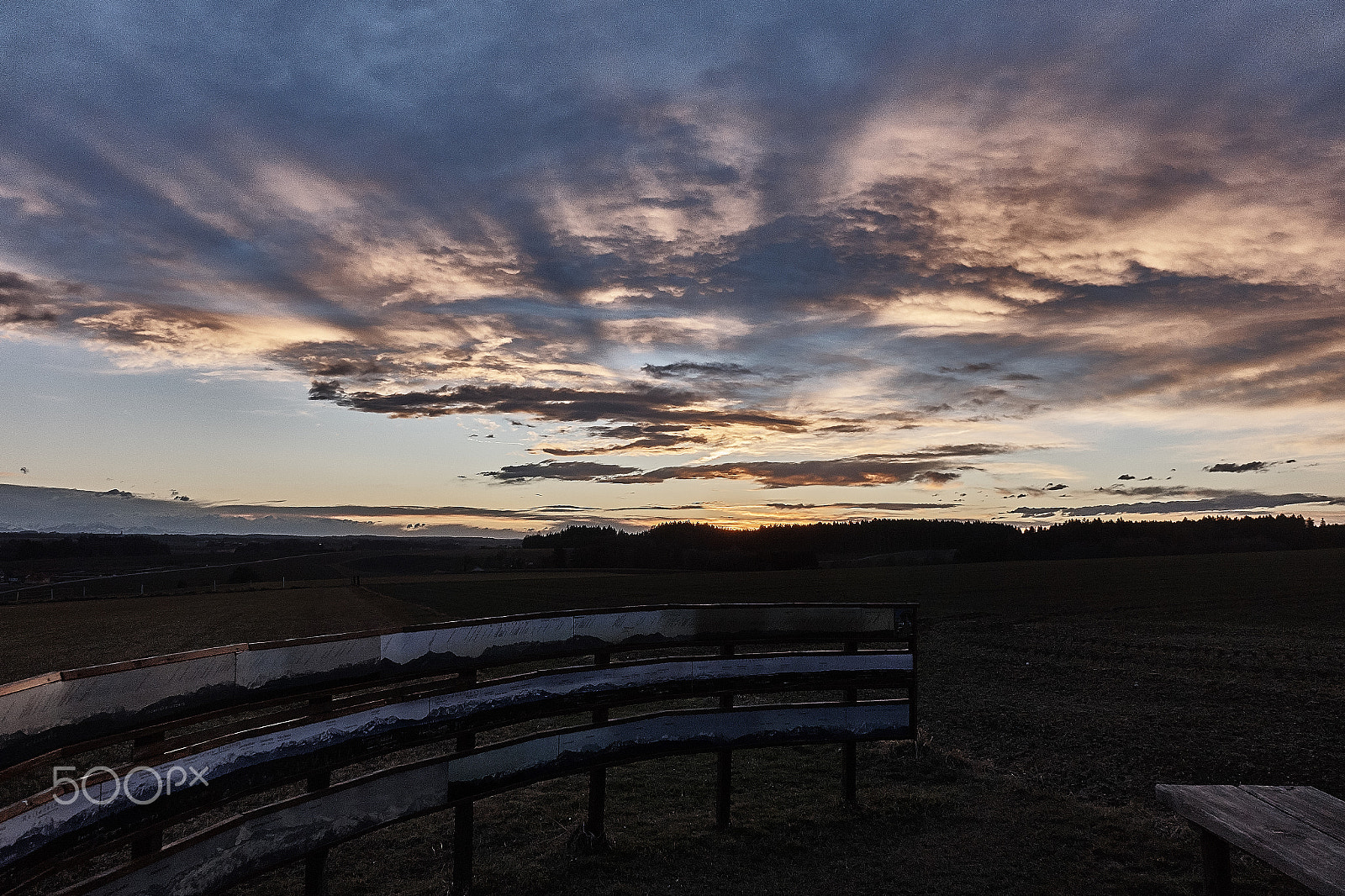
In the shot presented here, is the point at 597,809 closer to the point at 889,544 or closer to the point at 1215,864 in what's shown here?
the point at 1215,864

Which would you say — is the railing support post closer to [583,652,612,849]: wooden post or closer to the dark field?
[583,652,612,849]: wooden post

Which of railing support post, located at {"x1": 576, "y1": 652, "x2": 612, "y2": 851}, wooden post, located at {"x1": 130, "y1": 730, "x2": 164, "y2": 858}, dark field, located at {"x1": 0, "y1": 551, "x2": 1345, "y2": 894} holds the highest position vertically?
wooden post, located at {"x1": 130, "y1": 730, "x2": 164, "y2": 858}

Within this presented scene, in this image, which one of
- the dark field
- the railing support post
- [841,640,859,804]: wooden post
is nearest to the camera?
the dark field

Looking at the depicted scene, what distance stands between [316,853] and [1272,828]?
16.8ft

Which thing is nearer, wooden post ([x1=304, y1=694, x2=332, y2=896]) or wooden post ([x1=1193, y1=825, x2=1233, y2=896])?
wooden post ([x1=304, y1=694, x2=332, y2=896])

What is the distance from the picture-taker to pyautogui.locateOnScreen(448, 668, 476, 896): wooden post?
15.9 ft

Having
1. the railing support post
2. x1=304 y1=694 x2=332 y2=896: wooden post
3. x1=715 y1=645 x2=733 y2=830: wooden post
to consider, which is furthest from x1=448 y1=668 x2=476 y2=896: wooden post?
x1=715 y1=645 x2=733 y2=830: wooden post

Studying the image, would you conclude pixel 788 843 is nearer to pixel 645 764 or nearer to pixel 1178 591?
pixel 645 764

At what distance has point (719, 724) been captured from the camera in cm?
614

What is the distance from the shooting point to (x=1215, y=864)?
4.36 m

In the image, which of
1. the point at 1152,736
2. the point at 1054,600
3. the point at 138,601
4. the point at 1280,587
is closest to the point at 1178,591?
the point at 1280,587

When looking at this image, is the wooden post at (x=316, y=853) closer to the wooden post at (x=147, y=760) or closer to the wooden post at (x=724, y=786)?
the wooden post at (x=147, y=760)

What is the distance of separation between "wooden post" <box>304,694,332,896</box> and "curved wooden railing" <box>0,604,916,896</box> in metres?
0.01

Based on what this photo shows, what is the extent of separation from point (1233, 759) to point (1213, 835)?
6105mm
